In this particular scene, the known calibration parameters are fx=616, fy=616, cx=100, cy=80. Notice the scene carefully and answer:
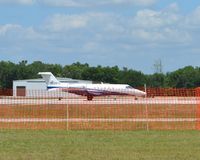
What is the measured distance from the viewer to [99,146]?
656 inches

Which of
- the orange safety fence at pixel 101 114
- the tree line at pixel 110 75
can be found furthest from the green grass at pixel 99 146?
the tree line at pixel 110 75

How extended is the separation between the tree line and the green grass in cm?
10041

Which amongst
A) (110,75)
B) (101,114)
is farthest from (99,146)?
(110,75)

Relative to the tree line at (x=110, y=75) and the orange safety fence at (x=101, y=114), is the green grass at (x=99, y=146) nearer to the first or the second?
the orange safety fence at (x=101, y=114)

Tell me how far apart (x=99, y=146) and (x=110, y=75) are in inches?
4749

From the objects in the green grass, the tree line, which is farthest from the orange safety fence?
the tree line

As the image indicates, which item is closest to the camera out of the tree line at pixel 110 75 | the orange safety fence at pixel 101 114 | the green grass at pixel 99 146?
the green grass at pixel 99 146

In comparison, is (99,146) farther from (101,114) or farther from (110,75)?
(110,75)

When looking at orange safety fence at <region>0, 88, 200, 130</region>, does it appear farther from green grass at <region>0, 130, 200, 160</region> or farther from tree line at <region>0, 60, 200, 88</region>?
tree line at <region>0, 60, 200, 88</region>

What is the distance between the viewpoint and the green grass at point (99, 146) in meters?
14.4

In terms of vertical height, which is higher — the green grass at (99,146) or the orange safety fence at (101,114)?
the orange safety fence at (101,114)

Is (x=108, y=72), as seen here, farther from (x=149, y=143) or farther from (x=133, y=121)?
(x=149, y=143)

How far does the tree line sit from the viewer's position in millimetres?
127125

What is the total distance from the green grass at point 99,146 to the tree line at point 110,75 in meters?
100
